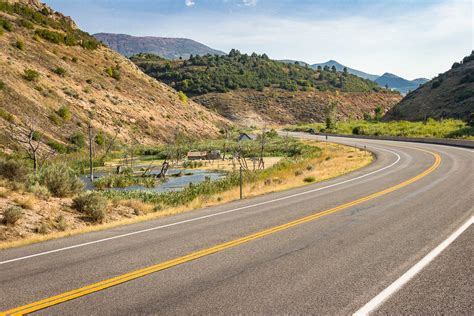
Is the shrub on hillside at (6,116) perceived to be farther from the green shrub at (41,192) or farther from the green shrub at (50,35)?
the green shrub at (50,35)

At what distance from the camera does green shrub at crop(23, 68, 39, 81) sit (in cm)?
4731

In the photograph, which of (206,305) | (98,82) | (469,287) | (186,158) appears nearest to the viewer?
(206,305)

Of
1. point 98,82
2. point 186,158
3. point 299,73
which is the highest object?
point 299,73

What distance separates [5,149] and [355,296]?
34.7 m

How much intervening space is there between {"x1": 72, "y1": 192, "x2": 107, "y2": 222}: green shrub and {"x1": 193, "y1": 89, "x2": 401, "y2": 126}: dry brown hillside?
328 ft

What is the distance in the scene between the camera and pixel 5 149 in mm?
33688

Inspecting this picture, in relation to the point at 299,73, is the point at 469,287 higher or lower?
lower

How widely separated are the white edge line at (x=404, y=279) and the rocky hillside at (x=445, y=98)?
7667 centimetres

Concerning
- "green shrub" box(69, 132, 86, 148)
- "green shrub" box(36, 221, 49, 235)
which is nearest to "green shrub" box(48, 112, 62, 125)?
"green shrub" box(69, 132, 86, 148)

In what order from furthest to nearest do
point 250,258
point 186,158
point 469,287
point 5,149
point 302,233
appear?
point 186,158 < point 5,149 < point 302,233 < point 250,258 < point 469,287

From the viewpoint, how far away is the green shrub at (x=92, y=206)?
15.8 metres

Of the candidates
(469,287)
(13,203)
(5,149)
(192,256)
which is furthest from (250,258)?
(5,149)

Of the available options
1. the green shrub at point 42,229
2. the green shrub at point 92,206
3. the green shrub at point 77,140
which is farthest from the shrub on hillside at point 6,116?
the green shrub at point 42,229

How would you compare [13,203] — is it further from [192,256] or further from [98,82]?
[98,82]
